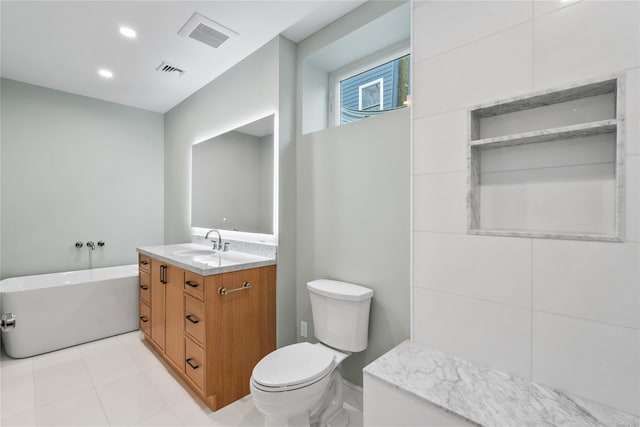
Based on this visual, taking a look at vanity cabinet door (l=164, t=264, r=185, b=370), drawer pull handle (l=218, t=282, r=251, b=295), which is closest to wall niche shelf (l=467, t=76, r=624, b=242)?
drawer pull handle (l=218, t=282, r=251, b=295)

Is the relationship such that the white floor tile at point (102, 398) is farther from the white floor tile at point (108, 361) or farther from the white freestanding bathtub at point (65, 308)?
the white freestanding bathtub at point (65, 308)

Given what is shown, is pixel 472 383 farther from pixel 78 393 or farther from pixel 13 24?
pixel 13 24

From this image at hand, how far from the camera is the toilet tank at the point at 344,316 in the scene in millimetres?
1722

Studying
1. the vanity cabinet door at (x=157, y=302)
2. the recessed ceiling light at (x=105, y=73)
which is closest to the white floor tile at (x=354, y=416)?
the vanity cabinet door at (x=157, y=302)

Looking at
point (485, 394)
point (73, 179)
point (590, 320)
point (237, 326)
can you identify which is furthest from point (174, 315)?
point (590, 320)

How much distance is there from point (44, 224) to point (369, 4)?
3735mm

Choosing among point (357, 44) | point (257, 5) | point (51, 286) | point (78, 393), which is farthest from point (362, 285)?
point (51, 286)

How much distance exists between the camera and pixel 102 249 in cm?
342

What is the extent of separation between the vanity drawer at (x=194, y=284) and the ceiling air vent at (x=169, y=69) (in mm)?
1858

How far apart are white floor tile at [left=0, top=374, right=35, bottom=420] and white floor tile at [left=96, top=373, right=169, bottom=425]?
1.23ft

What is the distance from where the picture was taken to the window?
199 cm

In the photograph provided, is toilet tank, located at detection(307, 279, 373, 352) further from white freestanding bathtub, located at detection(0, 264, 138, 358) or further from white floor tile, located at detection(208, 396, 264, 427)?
white freestanding bathtub, located at detection(0, 264, 138, 358)

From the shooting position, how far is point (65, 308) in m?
2.64

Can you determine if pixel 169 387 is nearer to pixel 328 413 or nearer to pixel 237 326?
pixel 237 326
